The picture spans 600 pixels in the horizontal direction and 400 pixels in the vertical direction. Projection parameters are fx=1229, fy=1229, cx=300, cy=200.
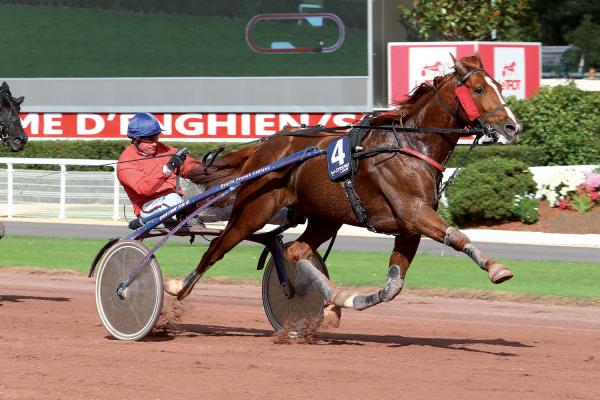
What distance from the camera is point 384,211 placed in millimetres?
8516

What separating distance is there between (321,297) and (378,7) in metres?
13.8

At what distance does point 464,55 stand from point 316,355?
Result: 573 inches

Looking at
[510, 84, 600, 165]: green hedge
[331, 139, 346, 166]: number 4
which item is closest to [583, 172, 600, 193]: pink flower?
[510, 84, 600, 165]: green hedge

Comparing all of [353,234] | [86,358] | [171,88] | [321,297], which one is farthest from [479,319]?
[171,88]

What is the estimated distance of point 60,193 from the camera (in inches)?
826

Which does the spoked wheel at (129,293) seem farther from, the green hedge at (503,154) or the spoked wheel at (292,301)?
the green hedge at (503,154)

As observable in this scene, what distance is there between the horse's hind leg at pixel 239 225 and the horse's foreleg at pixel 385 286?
0.44 m

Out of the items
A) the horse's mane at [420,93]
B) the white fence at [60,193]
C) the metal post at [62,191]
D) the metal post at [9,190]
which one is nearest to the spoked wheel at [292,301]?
the horse's mane at [420,93]

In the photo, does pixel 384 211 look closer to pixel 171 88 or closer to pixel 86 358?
pixel 86 358

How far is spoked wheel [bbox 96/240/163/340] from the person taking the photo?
8.92 m

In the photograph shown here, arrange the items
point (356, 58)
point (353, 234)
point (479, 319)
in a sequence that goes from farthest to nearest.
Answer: point (356, 58) < point (353, 234) < point (479, 319)

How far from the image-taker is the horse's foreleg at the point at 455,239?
306 inches

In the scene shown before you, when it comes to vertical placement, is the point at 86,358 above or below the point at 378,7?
below

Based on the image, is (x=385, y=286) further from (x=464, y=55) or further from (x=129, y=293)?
(x=464, y=55)
